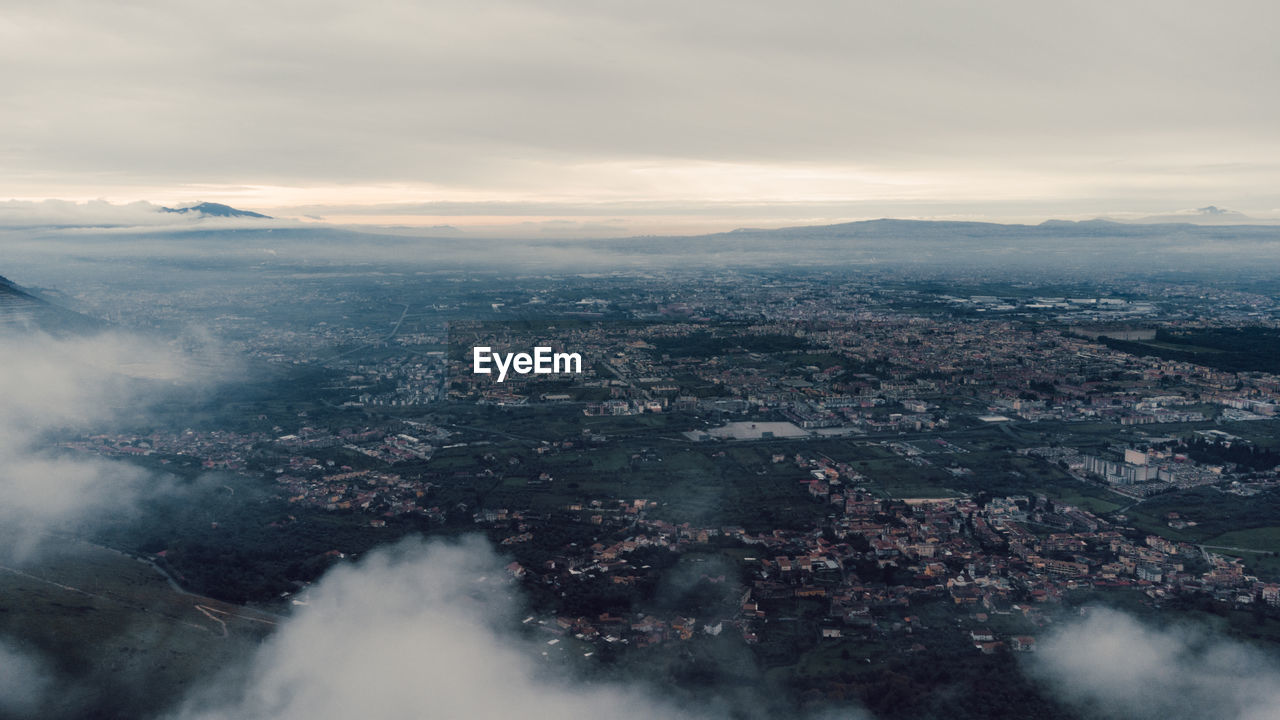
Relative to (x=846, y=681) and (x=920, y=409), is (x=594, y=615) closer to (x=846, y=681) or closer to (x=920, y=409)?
(x=846, y=681)

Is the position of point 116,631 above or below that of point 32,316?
below

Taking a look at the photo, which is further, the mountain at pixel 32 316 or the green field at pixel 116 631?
the mountain at pixel 32 316

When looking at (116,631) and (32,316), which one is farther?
(32,316)

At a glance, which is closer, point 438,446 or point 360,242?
point 438,446

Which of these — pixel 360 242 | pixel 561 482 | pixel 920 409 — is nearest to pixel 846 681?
pixel 561 482

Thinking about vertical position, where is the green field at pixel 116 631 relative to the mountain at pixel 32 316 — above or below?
below

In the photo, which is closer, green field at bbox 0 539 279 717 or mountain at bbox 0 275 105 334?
green field at bbox 0 539 279 717

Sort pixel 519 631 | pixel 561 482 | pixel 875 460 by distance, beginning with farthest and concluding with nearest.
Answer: pixel 875 460
pixel 561 482
pixel 519 631

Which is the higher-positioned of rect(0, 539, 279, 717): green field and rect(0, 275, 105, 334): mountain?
rect(0, 275, 105, 334): mountain
